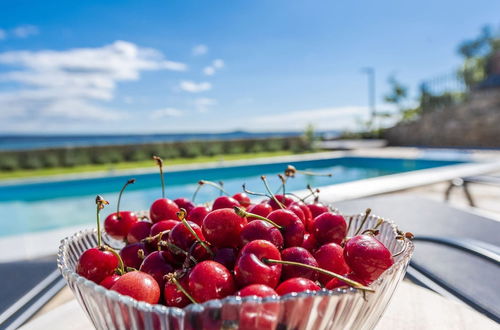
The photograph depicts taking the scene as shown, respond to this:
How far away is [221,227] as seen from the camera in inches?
16.0

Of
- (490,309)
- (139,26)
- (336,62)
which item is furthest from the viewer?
(336,62)

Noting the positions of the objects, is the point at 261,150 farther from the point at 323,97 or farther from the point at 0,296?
the point at 323,97

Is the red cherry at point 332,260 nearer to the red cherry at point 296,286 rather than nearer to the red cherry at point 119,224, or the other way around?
the red cherry at point 296,286

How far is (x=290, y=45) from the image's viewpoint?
81.0 ft

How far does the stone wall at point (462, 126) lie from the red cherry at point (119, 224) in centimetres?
1271

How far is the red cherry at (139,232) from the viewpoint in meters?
0.51

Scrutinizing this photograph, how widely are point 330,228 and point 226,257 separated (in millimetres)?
159

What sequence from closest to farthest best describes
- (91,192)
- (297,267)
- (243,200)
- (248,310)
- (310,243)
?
1. (248,310)
2. (297,267)
3. (310,243)
4. (243,200)
5. (91,192)

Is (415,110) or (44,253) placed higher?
(415,110)

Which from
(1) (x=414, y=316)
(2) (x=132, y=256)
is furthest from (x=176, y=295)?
(1) (x=414, y=316)

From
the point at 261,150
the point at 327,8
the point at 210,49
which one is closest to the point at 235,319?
the point at 261,150

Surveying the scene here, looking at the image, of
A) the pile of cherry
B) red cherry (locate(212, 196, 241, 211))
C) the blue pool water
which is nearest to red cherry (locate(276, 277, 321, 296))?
the pile of cherry

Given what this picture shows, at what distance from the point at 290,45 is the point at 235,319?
26306 millimetres

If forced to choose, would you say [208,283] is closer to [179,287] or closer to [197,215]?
[179,287]
